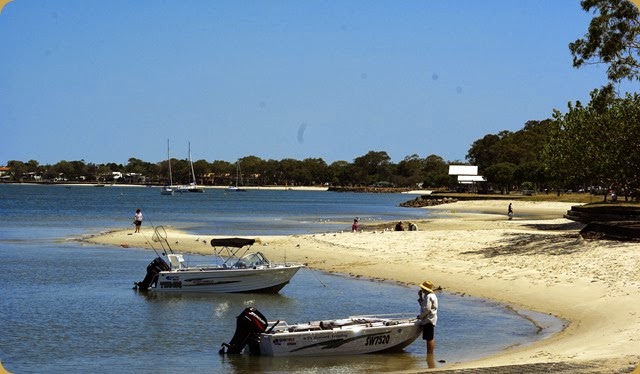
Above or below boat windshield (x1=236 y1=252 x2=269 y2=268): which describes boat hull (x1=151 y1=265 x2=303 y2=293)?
below

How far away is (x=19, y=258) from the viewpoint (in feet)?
152

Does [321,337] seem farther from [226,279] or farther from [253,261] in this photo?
[253,261]

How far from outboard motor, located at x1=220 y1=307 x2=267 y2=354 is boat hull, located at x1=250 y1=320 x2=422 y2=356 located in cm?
28

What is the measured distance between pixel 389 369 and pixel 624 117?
133 ft

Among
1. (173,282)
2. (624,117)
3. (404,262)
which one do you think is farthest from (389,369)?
(624,117)

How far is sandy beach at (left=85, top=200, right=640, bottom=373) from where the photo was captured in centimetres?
1953

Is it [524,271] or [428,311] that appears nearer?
[428,311]

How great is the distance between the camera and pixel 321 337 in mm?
21078

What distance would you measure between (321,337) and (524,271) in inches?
584

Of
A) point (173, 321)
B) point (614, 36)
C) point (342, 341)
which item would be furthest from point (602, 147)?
point (342, 341)

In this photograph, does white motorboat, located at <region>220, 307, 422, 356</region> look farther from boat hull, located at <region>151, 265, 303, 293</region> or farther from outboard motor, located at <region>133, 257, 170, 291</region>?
outboard motor, located at <region>133, 257, 170, 291</region>

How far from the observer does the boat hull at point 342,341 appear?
21.0 metres

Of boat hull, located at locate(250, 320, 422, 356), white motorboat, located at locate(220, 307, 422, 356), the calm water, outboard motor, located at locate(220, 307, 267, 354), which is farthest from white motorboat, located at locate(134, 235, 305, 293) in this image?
boat hull, located at locate(250, 320, 422, 356)

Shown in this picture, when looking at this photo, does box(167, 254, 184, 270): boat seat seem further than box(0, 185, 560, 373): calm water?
Yes
